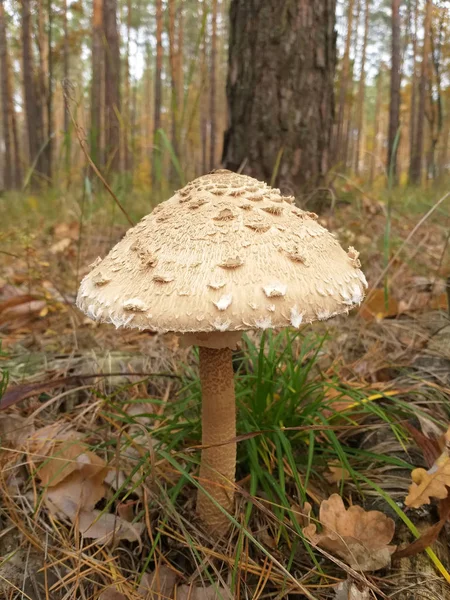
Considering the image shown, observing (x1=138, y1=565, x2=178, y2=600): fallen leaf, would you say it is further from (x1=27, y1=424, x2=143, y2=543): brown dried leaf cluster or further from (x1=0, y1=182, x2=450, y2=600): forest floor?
(x1=27, y1=424, x2=143, y2=543): brown dried leaf cluster

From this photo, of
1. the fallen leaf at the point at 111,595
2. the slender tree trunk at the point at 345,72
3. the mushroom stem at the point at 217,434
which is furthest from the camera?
the slender tree trunk at the point at 345,72

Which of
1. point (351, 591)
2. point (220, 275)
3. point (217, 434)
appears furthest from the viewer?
point (217, 434)

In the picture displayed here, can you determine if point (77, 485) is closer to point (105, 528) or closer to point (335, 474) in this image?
point (105, 528)

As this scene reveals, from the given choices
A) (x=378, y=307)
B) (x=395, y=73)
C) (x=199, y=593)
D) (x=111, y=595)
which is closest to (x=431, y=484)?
(x=199, y=593)

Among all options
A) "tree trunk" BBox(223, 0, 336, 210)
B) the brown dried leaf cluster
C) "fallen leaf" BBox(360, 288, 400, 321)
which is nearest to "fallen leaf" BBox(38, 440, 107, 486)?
the brown dried leaf cluster

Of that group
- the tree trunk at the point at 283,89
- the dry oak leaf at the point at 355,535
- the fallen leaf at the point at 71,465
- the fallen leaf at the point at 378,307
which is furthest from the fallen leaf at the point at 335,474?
the tree trunk at the point at 283,89

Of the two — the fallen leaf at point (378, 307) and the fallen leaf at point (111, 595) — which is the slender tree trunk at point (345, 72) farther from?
the fallen leaf at point (111, 595)

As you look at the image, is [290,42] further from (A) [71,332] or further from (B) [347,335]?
(A) [71,332]
